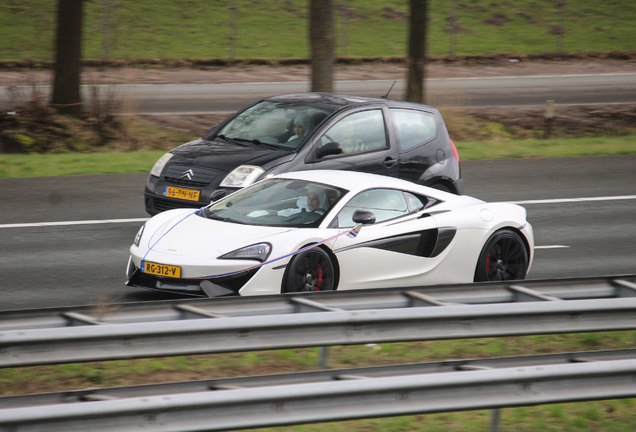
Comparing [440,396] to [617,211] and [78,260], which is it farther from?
[617,211]

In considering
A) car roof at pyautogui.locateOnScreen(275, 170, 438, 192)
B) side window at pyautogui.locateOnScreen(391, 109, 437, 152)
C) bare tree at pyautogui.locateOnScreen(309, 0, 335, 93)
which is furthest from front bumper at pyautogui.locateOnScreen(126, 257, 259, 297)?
bare tree at pyautogui.locateOnScreen(309, 0, 335, 93)

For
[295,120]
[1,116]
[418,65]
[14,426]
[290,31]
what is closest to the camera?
[14,426]

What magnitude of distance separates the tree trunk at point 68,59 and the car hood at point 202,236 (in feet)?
33.4

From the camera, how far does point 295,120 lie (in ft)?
39.9

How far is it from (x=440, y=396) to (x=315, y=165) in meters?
6.93

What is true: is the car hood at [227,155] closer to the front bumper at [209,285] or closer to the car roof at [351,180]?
the car roof at [351,180]

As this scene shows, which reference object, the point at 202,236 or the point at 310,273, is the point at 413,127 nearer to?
the point at 310,273

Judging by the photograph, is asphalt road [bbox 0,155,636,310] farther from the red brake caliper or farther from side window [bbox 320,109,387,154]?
side window [bbox 320,109,387,154]

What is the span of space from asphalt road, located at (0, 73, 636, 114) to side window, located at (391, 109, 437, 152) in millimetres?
9157

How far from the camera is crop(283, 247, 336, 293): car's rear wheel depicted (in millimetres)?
8016

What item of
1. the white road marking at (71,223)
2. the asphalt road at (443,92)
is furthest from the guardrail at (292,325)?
the asphalt road at (443,92)

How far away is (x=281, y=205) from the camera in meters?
8.90

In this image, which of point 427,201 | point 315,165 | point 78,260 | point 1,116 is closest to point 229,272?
point 427,201

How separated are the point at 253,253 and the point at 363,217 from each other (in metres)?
1.16
